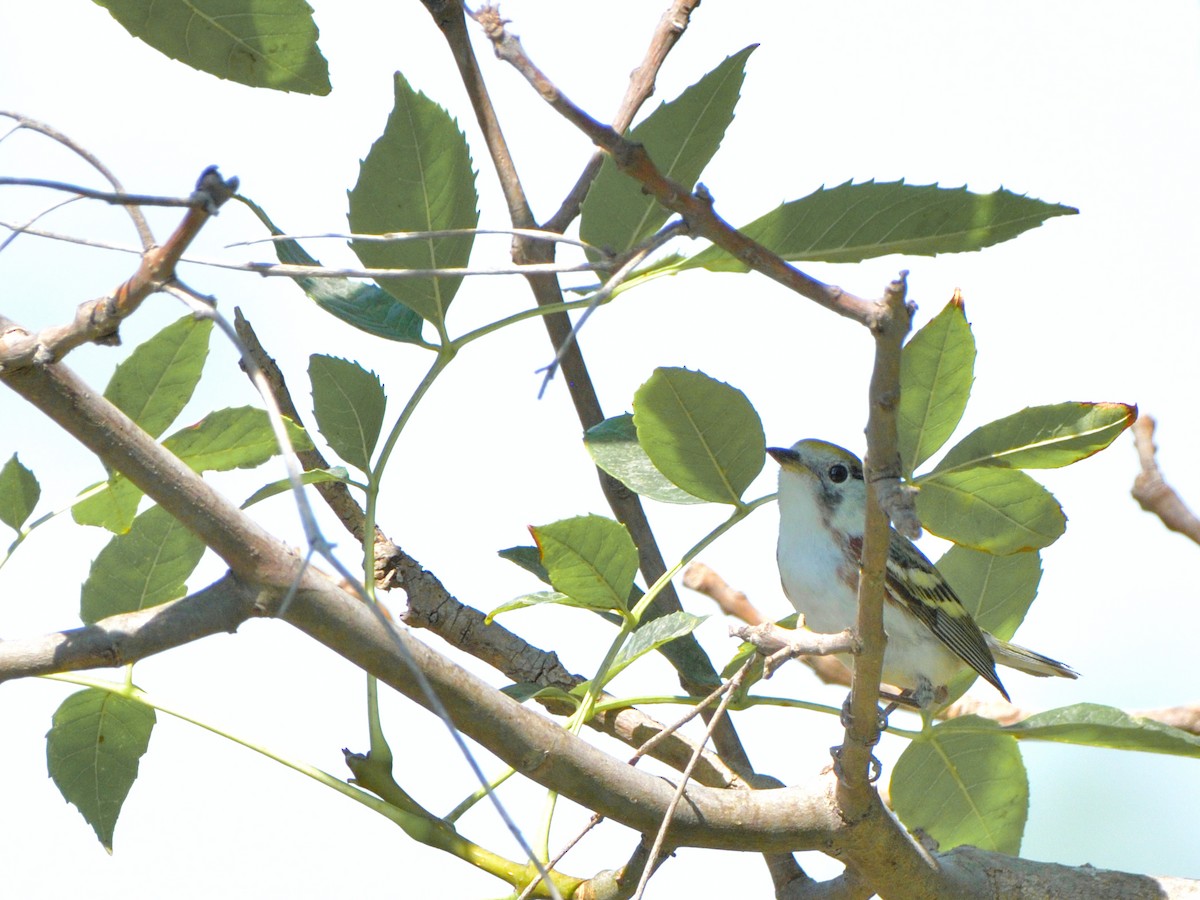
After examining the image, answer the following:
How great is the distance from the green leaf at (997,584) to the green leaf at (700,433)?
35 cm

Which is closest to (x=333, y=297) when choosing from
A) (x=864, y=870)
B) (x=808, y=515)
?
(x=864, y=870)

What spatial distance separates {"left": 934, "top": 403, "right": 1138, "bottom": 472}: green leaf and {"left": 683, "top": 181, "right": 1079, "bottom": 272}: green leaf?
0.16 m

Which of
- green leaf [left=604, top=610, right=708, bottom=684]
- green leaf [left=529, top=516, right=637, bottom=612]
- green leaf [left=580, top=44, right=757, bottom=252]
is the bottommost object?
green leaf [left=604, top=610, right=708, bottom=684]

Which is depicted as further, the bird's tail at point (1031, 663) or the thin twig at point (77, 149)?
the bird's tail at point (1031, 663)

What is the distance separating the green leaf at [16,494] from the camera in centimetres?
90

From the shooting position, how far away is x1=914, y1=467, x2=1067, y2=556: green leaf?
0.93 meters

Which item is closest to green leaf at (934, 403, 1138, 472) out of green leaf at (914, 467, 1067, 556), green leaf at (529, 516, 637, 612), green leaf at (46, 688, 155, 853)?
green leaf at (914, 467, 1067, 556)

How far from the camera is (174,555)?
94 centimetres

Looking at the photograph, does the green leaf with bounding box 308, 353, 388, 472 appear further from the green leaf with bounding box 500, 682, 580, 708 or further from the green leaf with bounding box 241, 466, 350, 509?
the green leaf with bounding box 500, 682, 580, 708

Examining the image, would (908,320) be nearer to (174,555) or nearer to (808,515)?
(174,555)

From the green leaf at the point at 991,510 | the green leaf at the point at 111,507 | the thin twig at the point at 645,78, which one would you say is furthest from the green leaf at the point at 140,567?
the green leaf at the point at 991,510

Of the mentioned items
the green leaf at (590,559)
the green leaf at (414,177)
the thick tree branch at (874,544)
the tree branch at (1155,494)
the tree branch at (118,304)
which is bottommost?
the tree branch at (118,304)

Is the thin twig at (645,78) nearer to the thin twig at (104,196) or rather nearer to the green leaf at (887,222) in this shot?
the green leaf at (887,222)

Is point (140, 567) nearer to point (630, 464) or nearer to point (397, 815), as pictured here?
point (397, 815)
